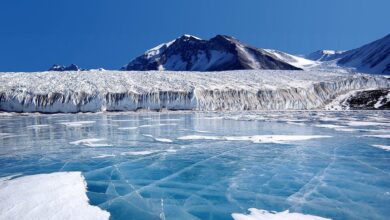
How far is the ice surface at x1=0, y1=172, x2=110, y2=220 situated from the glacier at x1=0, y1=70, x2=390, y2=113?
32435 mm

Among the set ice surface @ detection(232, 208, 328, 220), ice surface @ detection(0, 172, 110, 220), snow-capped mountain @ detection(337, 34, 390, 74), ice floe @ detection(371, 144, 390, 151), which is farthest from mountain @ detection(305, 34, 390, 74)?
ice surface @ detection(0, 172, 110, 220)

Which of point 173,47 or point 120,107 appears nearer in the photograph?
point 120,107

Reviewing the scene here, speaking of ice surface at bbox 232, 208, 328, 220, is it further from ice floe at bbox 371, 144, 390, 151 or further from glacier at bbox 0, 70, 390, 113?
glacier at bbox 0, 70, 390, 113

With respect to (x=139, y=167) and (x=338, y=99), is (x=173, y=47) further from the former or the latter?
(x=139, y=167)

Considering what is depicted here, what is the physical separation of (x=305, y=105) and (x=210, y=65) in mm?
91560

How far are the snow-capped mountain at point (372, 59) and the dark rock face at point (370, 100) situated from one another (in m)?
59.6

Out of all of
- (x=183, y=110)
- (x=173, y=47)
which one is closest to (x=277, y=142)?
(x=183, y=110)

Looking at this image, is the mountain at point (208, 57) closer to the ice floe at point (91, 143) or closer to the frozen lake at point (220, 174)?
the ice floe at point (91, 143)

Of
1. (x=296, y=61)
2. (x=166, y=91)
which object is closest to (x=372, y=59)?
(x=296, y=61)

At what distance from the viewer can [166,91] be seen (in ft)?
132

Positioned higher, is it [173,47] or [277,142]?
[173,47]

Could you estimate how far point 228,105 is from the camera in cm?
4122

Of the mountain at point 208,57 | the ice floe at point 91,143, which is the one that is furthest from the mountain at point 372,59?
the ice floe at point 91,143

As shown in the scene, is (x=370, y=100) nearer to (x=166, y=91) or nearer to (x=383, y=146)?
(x=166, y=91)
